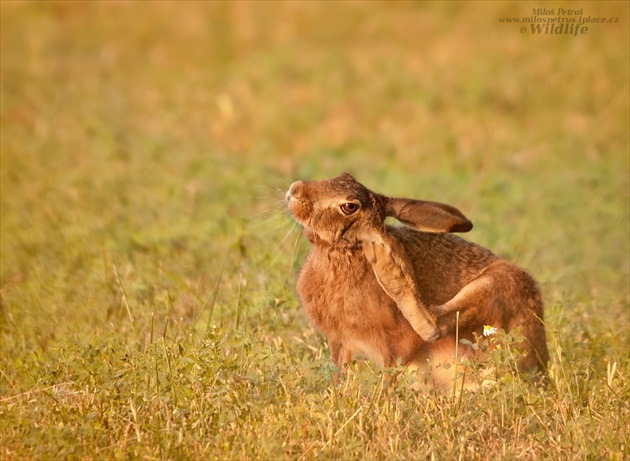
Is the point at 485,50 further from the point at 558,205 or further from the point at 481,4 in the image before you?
the point at 558,205

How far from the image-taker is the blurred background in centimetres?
667

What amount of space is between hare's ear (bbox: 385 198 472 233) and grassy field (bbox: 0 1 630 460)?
614mm

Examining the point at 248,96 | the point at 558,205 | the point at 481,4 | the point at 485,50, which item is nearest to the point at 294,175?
the point at 558,205

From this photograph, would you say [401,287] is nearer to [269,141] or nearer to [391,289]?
[391,289]

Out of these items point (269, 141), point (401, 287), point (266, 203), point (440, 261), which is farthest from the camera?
point (269, 141)

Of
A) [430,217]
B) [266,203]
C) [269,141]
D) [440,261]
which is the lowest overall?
[269,141]

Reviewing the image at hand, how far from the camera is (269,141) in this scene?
36.6 ft

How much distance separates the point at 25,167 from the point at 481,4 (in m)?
6.74

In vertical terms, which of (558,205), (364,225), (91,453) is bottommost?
(558,205)

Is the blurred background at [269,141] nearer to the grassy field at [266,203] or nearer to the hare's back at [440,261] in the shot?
the grassy field at [266,203]

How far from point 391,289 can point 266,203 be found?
2148mm

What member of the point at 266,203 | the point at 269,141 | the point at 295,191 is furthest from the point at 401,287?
the point at 269,141

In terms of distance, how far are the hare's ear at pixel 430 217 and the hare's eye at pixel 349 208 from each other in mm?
175

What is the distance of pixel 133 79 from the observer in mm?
13672
